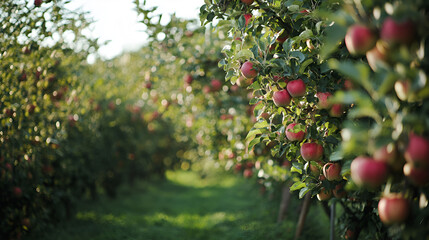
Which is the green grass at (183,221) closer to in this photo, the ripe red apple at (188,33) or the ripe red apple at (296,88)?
the ripe red apple at (296,88)

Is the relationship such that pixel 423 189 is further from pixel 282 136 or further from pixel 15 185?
pixel 15 185

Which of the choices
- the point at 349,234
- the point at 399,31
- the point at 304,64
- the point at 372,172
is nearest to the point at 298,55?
the point at 304,64

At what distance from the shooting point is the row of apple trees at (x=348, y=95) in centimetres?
104

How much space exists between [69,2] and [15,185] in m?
1.96

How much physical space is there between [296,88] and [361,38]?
640 millimetres

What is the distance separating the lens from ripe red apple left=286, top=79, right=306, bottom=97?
1.75 m

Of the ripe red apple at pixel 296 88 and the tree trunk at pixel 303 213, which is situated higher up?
the ripe red apple at pixel 296 88

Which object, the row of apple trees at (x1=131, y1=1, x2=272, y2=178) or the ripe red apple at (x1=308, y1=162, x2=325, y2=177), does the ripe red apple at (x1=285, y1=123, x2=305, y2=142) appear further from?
the row of apple trees at (x1=131, y1=1, x2=272, y2=178)

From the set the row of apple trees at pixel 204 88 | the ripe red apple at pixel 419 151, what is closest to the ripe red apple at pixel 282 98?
the ripe red apple at pixel 419 151

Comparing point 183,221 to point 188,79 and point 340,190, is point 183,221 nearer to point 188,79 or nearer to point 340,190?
point 188,79

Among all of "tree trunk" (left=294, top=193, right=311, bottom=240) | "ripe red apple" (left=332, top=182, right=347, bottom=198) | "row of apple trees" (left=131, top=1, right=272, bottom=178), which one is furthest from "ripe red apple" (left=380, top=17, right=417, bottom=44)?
"row of apple trees" (left=131, top=1, right=272, bottom=178)

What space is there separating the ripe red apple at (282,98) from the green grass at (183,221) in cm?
259

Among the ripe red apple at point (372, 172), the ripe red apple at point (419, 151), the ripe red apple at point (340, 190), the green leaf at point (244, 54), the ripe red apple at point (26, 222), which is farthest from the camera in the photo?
the ripe red apple at point (26, 222)

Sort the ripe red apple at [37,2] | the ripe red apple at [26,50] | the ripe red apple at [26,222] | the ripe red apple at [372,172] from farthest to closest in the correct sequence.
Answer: the ripe red apple at [26,222] < the ripe red apple at [26,50] < the ripe red apple at [37,2] < the ripe red apple at [372,172]
